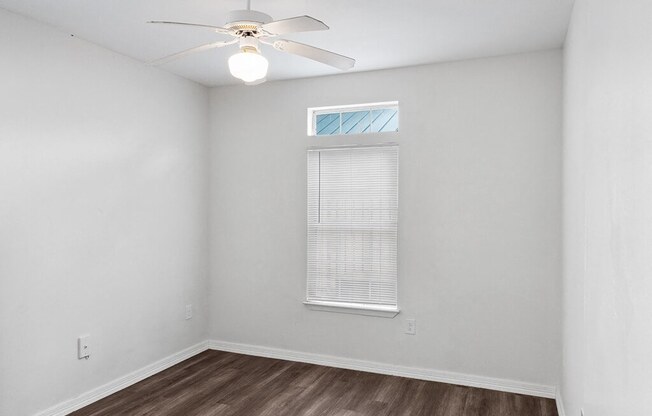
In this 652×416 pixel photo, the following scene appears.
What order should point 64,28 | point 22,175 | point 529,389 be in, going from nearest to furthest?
point 22,175 → point 64,28 → point 529,389

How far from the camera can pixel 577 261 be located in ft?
7.96

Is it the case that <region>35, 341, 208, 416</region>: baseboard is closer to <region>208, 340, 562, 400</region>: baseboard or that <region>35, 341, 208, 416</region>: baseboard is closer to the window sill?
<region>208, 340, 562, 400</region>: baseboard

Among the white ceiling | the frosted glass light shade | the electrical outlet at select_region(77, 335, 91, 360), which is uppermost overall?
the white ceiling

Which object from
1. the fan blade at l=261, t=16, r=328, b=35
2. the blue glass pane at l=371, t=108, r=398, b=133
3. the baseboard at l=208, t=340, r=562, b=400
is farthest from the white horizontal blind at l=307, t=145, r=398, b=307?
the fan blade at l=261, t=16, r=328, b=35

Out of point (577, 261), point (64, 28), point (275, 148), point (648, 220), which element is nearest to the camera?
point (648, 220)

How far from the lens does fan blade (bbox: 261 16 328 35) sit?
6.64 feet

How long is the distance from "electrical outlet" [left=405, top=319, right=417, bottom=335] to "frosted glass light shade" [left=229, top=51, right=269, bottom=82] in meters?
2.53

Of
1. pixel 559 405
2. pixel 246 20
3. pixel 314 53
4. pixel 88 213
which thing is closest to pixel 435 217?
pixel 559 405

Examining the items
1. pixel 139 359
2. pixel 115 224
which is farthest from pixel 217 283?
pixel 115 224

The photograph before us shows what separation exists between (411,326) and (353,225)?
1.00m

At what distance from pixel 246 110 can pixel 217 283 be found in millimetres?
1753

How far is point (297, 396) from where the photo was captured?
11.6 ft

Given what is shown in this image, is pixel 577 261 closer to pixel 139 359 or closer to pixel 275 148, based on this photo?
pixel 275 148

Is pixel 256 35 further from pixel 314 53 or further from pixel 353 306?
pixel 353 306
